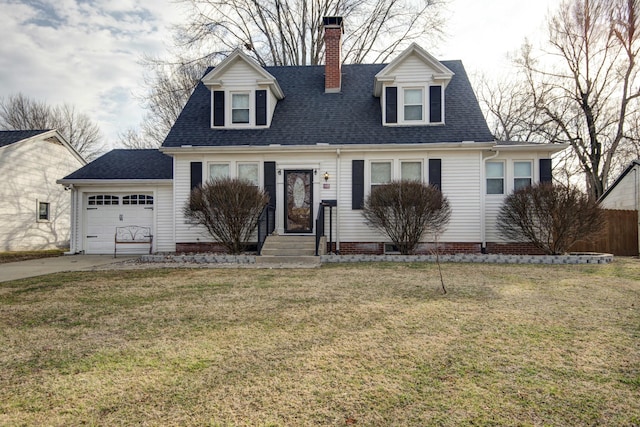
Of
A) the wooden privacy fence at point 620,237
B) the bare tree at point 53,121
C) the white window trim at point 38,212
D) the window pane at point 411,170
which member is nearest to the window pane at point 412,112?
the window pane at point 411,170

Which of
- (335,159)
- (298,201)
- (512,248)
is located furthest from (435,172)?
(298,201)

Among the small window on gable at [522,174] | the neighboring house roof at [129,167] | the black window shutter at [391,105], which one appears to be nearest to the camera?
the small window on gable at [522,174]

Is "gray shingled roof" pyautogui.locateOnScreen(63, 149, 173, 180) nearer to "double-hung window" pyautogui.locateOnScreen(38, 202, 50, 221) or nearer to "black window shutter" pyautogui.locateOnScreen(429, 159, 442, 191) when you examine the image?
"double-hung window" pyautogui.locateOnScreen(38, 202, 50, 221)

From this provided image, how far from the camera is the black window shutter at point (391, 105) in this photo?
40.9 ft

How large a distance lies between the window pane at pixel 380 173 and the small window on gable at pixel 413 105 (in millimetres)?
1841

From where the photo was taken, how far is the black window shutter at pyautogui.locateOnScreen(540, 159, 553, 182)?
12055 mm

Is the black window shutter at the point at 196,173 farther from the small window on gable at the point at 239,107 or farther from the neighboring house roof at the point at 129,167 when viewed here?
the small window on gable at the point at 239,107

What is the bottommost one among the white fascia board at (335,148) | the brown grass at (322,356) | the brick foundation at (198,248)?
the brown grass at (322,356)

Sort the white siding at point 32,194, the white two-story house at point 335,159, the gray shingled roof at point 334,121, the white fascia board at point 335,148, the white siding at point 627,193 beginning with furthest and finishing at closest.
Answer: the white siding at point 32,194 < the white siding at point 627,193 < the gray shingled roof at point 334,121 < the white two-story house at point 335,159 < the white fascia board at point 335,148

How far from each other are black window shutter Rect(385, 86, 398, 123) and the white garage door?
853cm

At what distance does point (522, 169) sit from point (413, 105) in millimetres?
4019

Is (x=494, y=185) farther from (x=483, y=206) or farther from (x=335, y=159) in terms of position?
(x=335, y=159)

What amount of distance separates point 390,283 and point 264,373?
4.05m

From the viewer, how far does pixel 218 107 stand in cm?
1288
